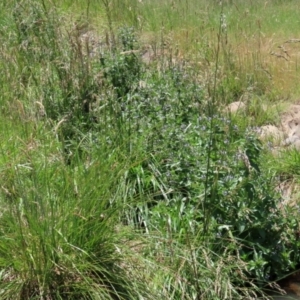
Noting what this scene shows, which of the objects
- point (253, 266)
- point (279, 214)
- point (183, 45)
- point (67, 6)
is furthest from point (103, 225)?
point (67, 6)

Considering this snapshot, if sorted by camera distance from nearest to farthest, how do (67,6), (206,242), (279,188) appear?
(206,242) < (279,188) < (67,6)

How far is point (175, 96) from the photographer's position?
22.2 feet

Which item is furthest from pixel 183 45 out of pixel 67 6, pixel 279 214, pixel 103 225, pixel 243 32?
pixel 103 225

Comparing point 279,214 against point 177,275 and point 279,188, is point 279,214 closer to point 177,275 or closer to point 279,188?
point 279,188

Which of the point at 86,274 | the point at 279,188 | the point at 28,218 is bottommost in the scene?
the point at 279,188

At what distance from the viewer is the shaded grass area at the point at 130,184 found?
4.66 metres

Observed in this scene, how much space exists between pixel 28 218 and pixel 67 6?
662 centimetres

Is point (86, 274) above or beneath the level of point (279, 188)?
above

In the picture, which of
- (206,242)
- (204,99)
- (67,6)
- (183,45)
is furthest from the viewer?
(67,6)

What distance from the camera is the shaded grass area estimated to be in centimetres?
466

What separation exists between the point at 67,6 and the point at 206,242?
6.31 metres

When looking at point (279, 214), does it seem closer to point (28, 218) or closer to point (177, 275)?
point (177, 275)

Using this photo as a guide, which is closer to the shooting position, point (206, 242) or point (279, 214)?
Result: point (206, 242)

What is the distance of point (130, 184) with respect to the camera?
19.2ft
